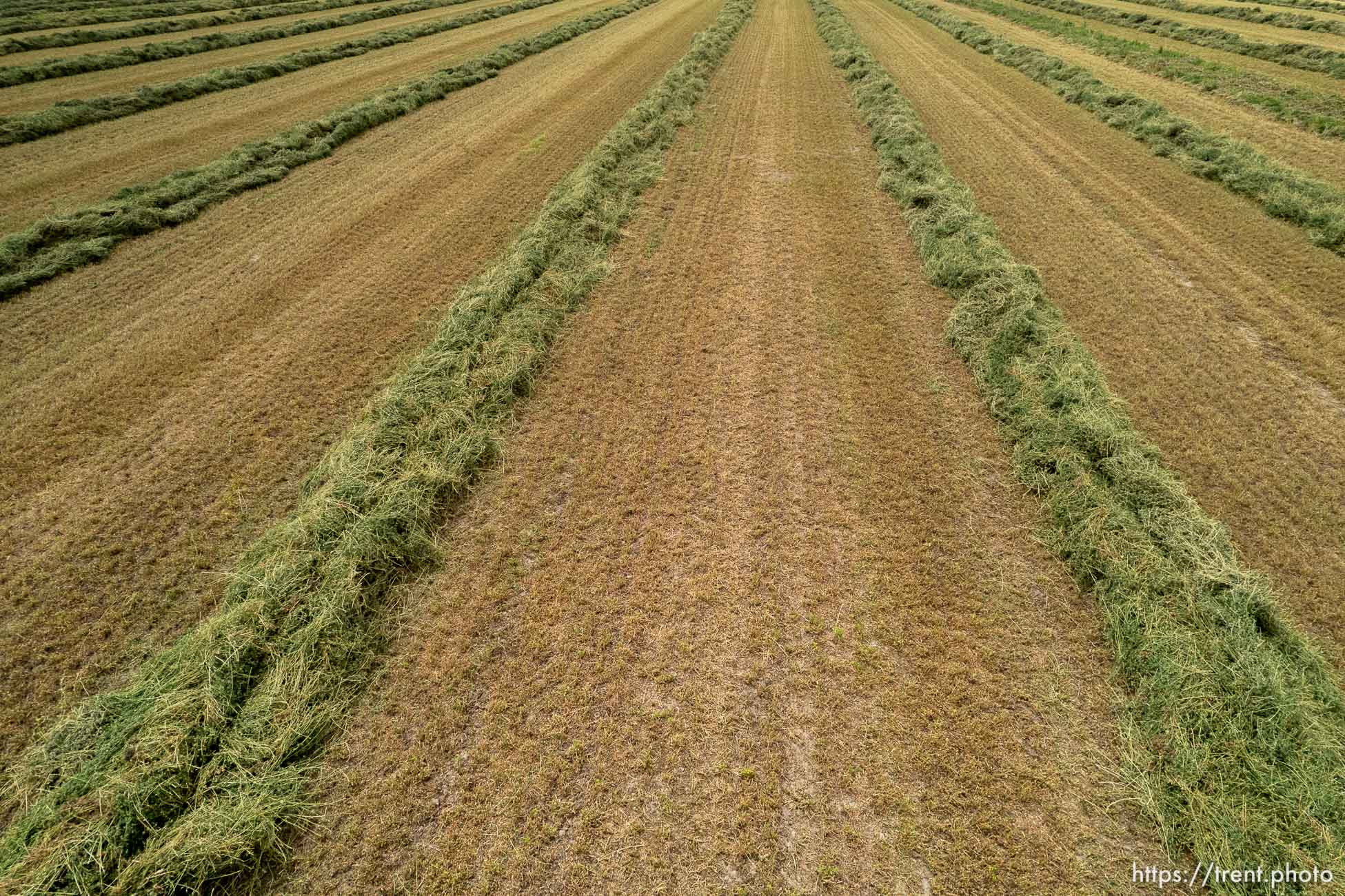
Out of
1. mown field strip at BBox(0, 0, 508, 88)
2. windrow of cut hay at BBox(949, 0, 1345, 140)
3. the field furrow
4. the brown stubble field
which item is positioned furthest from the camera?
the field furrow

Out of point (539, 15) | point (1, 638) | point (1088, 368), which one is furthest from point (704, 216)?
point (539, 15)

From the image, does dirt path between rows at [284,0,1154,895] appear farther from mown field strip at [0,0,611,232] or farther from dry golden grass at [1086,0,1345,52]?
dry golden grass at [1086,0,1345,52]

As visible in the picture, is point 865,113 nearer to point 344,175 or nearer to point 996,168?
point 996,168

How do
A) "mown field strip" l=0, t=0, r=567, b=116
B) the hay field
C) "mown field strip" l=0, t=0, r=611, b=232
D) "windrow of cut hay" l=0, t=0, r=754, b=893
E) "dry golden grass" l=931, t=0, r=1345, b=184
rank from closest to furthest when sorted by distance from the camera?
"windrow of cut hay" l=0, t=0, r=754, b=893
the hay field
"mown field strip" l=0, t=0, r=611, b=232
"dry golden grass" l=931, t=0, r=1345, b=184
"mown field strip" l=0, t=0, r=567, b=116

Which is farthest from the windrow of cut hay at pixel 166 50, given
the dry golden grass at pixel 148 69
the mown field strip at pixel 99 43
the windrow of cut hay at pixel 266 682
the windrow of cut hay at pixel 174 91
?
the windrow of cut hay at pixel 266 682

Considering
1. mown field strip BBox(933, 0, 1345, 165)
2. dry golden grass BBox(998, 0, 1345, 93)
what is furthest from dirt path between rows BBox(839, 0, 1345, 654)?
dry golden grass BBox(998, 0, 1345, 93)

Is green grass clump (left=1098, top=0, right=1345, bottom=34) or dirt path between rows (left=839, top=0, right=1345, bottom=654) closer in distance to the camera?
dirt path between rows (left=839, top=0, right=1345, bottom=654)

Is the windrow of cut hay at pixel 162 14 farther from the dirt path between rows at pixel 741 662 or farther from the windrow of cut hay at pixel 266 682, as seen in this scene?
the dirt path between rows at pixel 741 662
